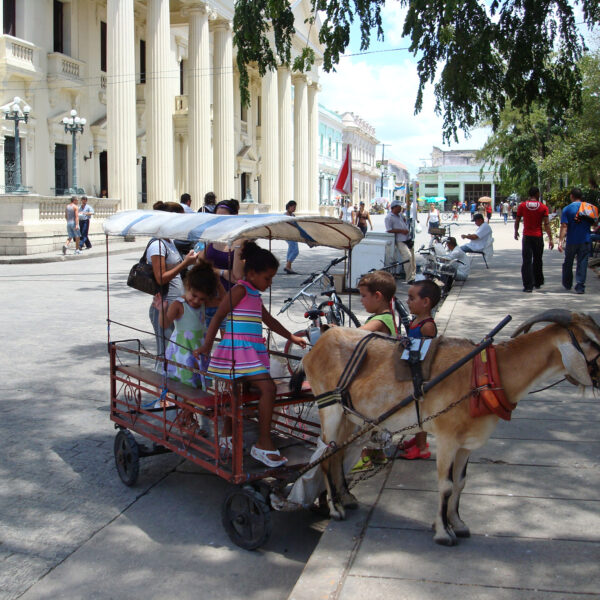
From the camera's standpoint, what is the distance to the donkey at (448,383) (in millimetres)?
3535

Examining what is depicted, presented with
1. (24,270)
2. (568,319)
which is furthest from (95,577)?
(24,270)

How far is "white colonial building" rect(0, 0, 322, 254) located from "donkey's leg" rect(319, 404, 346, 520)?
64.7ft

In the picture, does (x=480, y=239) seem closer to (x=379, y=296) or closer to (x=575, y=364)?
(x=379, y=296)

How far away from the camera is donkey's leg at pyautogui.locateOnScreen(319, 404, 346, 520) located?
13.9 feet

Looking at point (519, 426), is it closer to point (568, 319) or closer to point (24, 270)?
point (568, 319)

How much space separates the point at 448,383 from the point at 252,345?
1354 mm

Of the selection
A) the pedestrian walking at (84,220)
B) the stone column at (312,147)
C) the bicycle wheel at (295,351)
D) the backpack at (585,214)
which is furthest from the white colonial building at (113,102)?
the bicycle wheel at (295,351)

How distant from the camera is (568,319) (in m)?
3.52

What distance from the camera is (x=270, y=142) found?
138 feet

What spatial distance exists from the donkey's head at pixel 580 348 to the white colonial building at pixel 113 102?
2081cm

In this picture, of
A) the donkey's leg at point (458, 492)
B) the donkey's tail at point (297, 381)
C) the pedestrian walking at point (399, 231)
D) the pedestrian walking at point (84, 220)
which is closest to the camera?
the donkey's leg at point (458, 492)

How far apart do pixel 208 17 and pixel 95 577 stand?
33453mm

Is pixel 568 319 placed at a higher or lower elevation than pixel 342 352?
higher

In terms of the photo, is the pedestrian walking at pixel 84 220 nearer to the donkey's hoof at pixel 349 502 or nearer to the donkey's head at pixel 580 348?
the donkey's hoof at pixel 349 502
